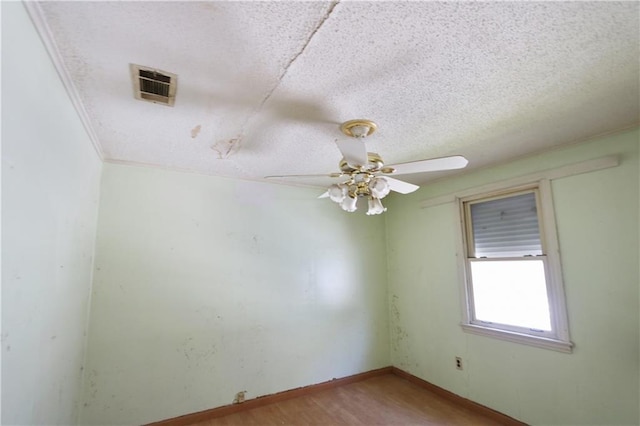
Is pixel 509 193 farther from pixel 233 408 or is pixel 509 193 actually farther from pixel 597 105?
pixel 233 408

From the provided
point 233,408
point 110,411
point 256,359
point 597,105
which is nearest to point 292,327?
point 256,359

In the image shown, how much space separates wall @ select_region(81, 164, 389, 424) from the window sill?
1218 millimetres

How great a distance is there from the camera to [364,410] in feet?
9.67

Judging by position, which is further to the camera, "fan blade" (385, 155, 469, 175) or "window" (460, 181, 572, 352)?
"window" (460, 181, 572, 352)

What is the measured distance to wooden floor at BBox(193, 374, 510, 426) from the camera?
2.75m

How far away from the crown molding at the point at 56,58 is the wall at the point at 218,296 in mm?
963

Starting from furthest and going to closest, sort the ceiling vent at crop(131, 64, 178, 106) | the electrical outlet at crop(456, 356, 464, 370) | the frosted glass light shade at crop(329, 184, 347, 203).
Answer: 1. the electrical outlet at crop(456, 356, 464, 370)
2. the frosted glass light shade at crop(329, 184, 347, 203)
3. the ceiling vent at crop(131, 64, 178, 106)

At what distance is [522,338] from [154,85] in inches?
131

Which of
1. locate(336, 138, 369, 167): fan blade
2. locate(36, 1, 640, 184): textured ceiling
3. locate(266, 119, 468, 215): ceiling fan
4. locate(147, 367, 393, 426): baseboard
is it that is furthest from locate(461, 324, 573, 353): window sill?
locate(336, 138, 369, 167): fan blade

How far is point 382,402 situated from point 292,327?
3.86 ft

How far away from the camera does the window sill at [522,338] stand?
7.84 ft

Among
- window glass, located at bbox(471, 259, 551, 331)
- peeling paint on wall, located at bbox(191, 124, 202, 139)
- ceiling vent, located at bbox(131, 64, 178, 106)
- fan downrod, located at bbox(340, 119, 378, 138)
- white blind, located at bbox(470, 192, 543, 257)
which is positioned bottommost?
window glass, located at bbox(471, 259, 551, 331)

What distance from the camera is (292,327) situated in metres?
3.37

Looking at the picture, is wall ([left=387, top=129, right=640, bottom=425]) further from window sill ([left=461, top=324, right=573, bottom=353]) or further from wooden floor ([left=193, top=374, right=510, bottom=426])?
wooden floor ([left=193, top=374, right=510, bottom=426])
